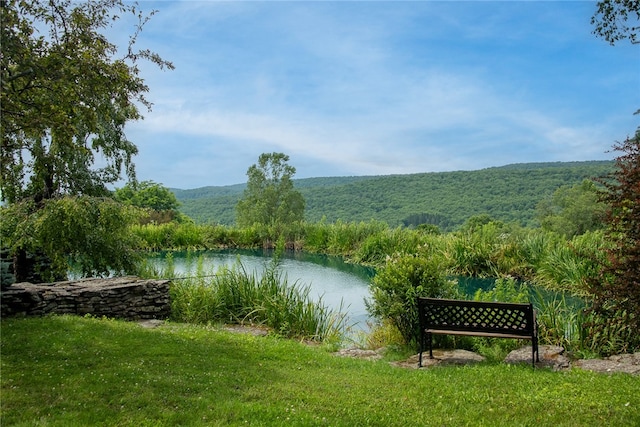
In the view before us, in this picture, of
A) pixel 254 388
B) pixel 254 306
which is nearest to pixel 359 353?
pixel 254 306

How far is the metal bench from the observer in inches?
247

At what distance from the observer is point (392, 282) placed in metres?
7.41

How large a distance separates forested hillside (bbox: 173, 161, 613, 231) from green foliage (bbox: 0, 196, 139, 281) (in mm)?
32905

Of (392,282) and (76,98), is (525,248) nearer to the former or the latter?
(392,282)

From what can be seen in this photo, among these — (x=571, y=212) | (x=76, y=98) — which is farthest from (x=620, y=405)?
(x=571, y=212)

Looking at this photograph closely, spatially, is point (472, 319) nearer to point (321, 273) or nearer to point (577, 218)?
point (321, 273)

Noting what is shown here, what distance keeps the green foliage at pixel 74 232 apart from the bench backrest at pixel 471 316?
525cm

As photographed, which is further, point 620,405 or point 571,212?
point 571,212

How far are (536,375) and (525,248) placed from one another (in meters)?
11.3

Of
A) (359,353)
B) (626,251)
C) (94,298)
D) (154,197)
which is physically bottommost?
(359,353)

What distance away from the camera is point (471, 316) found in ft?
21.2

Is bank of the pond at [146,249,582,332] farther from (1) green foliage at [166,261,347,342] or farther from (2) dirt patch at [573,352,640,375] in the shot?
(2) dirt patch at [573,352,640,375]

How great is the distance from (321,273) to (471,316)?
34.5 feet

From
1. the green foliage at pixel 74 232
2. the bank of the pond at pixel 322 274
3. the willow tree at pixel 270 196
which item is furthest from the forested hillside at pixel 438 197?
the green foliage at pixel 74 232
